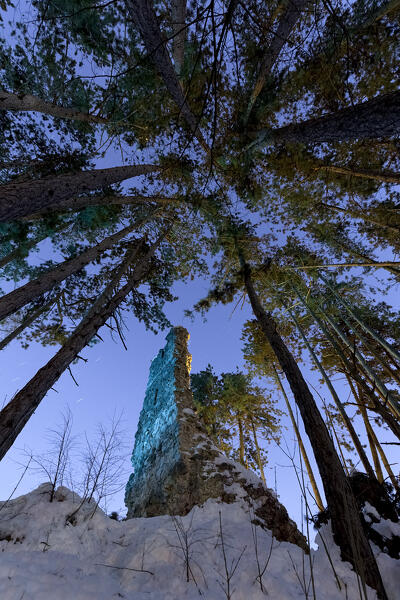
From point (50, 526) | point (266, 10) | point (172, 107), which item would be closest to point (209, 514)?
point (50, 526)

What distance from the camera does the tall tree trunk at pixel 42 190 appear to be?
122 inches

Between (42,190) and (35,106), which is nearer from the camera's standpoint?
(42,190)

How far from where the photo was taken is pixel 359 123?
2838mm

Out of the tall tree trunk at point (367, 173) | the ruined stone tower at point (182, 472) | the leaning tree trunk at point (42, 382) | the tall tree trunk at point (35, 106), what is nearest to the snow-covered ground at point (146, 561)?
the ruined stone tower at point (182, 472)

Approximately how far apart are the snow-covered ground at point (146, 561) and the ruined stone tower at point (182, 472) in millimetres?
777

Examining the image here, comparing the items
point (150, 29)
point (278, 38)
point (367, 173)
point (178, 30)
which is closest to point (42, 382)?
point (150, 29)

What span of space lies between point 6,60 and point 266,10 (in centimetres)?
532

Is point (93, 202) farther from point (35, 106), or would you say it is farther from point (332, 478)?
point (332, 478)

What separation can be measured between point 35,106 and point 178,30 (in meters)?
3.04

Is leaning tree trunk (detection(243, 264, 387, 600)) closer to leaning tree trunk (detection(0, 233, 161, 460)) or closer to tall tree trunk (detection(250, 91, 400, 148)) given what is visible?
tall tree trunk (detection(250, 91, 400, 148))

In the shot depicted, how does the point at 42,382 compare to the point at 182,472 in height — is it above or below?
above

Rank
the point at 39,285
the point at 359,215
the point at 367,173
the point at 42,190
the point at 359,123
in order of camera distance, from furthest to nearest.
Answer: the point at 359,215
the point at 367,173
the point at 39,285
the point at 42,190
the point at 359,123

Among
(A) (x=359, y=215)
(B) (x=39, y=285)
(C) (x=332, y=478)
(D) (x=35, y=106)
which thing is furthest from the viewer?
(A) (x=359, y=215)

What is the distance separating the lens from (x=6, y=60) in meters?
5.05
